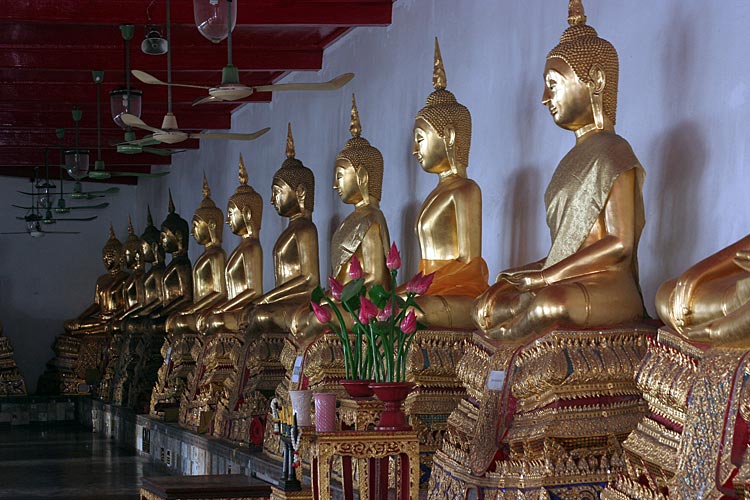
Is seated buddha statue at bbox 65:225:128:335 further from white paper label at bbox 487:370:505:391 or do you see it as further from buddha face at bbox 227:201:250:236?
white paper label at bbox 487:370:505:391

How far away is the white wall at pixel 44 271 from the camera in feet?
49.0

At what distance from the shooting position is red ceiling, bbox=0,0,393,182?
6941 millimetres

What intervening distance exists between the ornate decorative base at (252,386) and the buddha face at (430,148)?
2062 millimetres

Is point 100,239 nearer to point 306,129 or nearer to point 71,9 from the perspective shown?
point 306,129

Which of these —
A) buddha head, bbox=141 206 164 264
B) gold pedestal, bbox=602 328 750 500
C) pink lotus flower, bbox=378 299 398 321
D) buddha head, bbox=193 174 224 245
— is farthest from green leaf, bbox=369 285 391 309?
buddha head, bbox=141 206 164 264

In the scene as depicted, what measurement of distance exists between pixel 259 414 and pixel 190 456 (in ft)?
3.43

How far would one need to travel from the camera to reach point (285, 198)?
7336mm

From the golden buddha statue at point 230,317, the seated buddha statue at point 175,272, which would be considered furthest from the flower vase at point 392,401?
the seated buddha statue at point 175,272

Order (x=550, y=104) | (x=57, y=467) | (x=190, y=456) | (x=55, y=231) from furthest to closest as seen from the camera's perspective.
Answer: (x=55, y=231) → (x=57, y=467) → (x=190, y=456) → (x=550, y=104)

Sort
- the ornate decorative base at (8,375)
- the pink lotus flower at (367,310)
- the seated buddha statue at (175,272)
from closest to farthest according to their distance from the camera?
the pink lotus flower at (367,310), the seated buddha statue at (175,272), the ornate decorative base at (8,375)

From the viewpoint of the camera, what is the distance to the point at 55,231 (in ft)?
49.7

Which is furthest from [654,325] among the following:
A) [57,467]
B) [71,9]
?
[57,467]

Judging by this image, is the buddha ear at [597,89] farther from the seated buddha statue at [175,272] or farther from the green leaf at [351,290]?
the seated buddha statue at [175,272]

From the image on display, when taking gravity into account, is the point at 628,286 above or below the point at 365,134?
below
